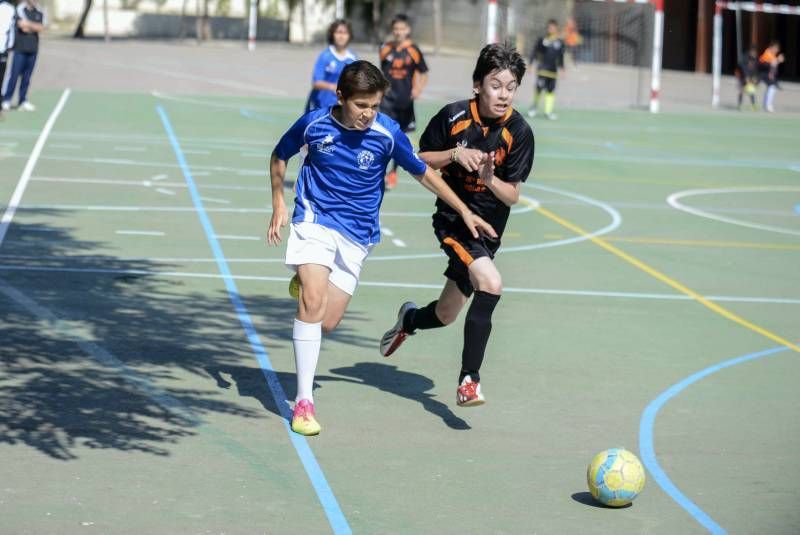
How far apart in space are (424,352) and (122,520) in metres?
3.99

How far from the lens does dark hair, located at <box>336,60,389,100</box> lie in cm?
746

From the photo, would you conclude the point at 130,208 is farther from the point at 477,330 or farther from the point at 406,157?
the point at 477,330

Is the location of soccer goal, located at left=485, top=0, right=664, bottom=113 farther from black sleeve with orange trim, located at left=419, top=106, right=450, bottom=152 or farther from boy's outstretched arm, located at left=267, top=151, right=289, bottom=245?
boy's outstretched arm, located at left=267, top=151, right=289, bottom=245

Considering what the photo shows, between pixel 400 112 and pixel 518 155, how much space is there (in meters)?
9.93

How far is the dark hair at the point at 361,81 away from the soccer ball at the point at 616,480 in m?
2.31

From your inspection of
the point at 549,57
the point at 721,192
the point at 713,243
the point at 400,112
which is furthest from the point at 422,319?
the point at 549,57

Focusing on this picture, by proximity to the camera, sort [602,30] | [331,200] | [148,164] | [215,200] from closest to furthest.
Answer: [331,200] → [215,200] → [148,164] → [602,30]

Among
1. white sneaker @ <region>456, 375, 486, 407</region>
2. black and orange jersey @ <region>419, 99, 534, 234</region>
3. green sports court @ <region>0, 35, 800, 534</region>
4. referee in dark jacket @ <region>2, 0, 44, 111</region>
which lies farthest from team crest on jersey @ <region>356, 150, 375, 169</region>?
referee in dark jacket @ <region>2, 0, 44, 111</region>

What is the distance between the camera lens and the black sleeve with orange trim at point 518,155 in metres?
7.96

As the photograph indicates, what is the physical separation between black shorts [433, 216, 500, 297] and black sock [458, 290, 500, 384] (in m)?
0.22

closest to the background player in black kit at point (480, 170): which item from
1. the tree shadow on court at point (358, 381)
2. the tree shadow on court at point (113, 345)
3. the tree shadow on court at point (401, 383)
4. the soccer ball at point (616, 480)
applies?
the tree shadow on court at point (401, 383)

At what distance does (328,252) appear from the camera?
307 inches

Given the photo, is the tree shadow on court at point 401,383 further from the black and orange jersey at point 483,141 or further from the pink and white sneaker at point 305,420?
the black and orange jersey at point 483,141

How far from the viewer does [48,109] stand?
27297 millimetres
